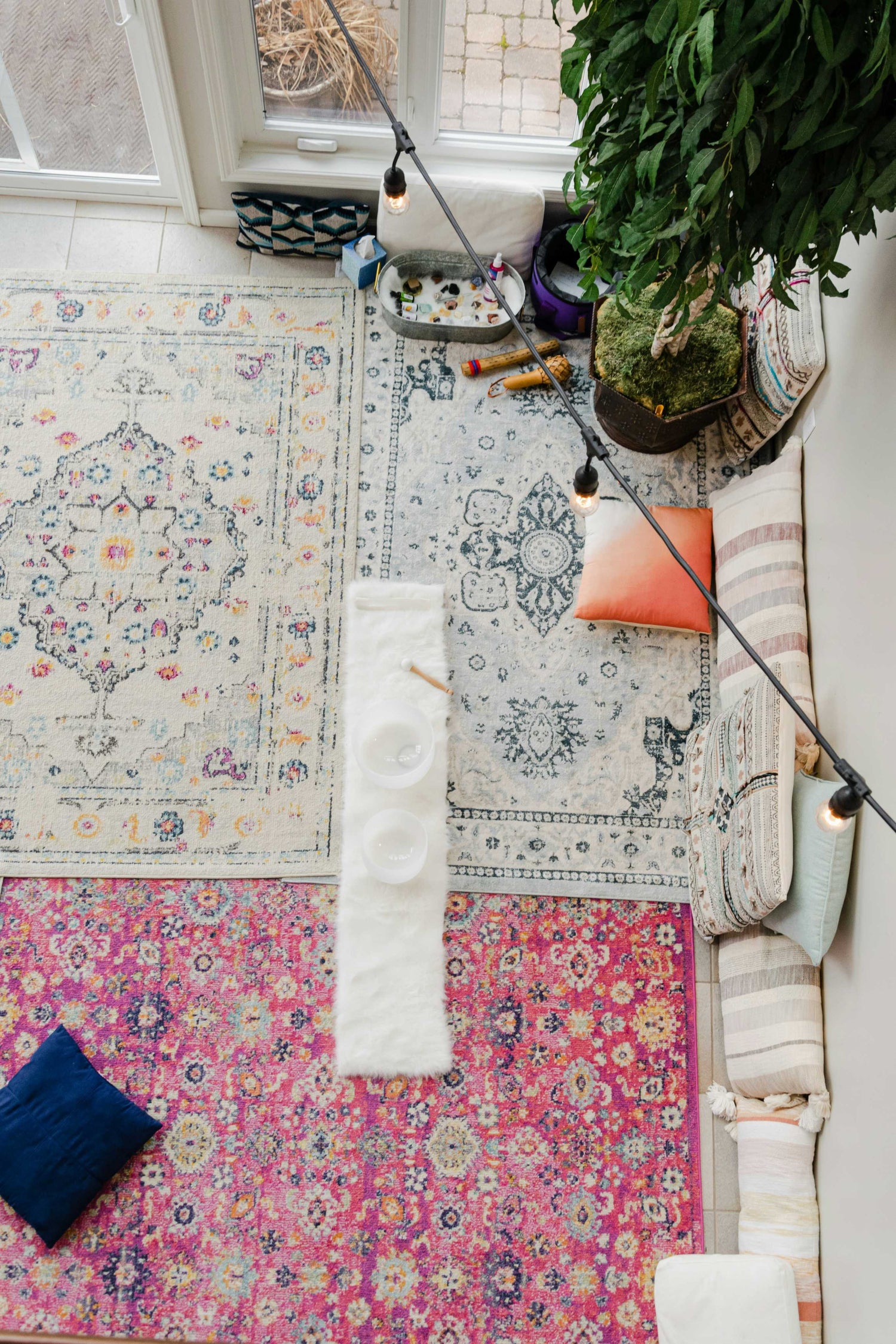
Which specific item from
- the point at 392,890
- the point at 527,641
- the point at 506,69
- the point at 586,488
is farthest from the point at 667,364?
the point at 392,890

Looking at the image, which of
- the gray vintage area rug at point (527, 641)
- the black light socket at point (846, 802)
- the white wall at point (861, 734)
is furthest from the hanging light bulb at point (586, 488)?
the gray vintage area rug at point (527, 641)

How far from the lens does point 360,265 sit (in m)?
3.48

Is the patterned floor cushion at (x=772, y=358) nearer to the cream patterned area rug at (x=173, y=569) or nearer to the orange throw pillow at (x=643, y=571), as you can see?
the orange throw pillow at (x=643, y=571)

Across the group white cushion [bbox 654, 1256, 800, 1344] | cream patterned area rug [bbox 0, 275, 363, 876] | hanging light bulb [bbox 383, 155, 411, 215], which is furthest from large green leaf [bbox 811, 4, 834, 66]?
white cushion [bbox 654, 1256, 800, 1344]

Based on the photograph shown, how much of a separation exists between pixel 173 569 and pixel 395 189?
55.6 inches

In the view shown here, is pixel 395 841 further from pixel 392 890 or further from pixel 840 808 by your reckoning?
pixel 840 808

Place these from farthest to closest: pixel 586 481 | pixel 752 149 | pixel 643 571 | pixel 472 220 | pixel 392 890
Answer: pixel 472 220
pixel 643 571
pixel 392 890
pixel 586 481
pixel 752 149

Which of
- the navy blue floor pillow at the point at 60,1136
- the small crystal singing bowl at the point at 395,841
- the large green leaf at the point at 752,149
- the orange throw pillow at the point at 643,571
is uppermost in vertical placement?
the large green leaf at the point at 752,149

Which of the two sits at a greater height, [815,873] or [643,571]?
[643,571]

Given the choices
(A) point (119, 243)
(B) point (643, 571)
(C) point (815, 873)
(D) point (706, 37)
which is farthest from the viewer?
(A) point (119, 243)

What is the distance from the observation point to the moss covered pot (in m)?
3.05

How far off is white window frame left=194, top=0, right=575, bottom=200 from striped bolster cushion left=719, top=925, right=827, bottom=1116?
8.37ft

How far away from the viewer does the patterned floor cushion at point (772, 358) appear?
2861 millimetres

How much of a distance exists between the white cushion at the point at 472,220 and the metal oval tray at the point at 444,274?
4 cm
